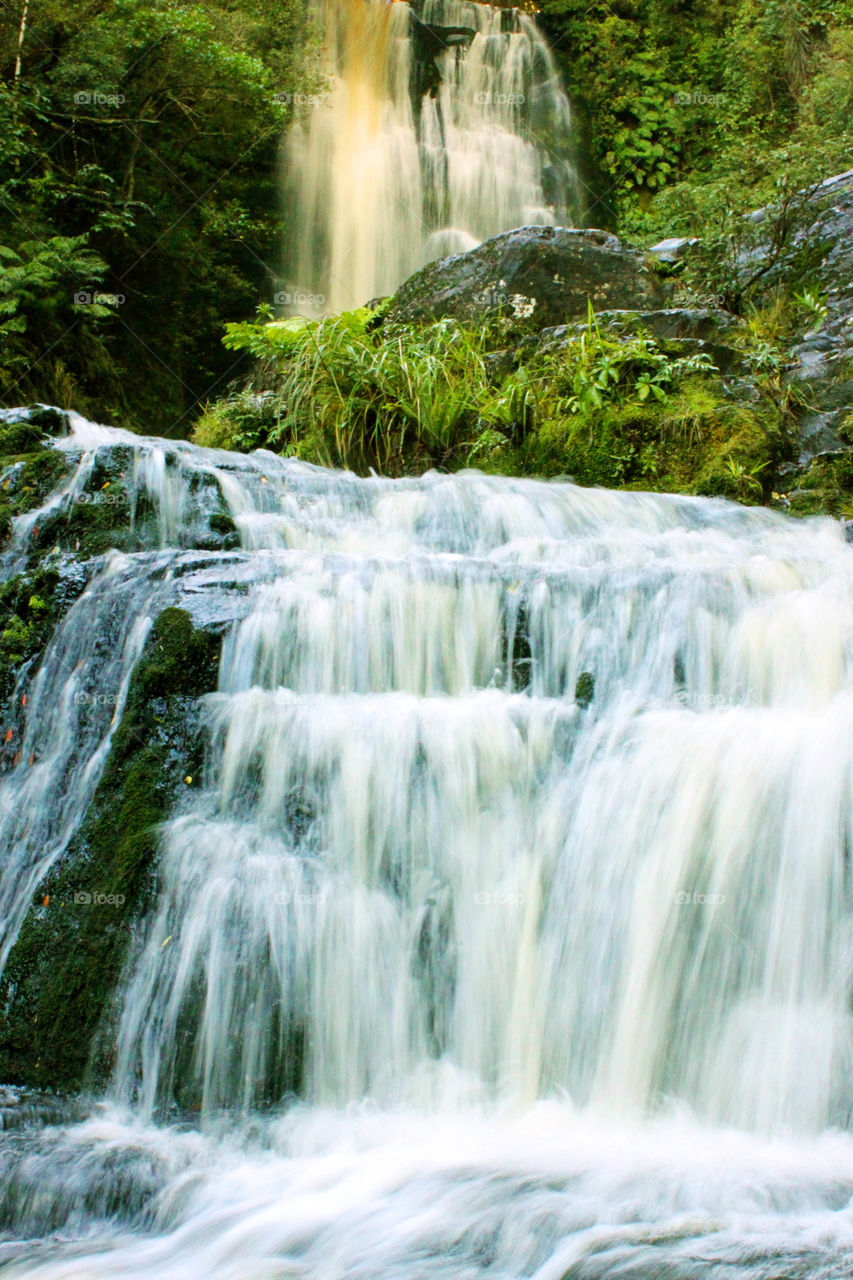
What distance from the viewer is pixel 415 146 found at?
1368 centimetres

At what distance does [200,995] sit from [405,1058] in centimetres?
66

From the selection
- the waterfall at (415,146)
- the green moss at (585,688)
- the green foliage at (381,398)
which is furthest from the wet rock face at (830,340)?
the waterfall at (415,146)

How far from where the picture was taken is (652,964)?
295 centimetres

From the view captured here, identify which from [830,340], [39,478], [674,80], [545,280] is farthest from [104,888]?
[674,80]

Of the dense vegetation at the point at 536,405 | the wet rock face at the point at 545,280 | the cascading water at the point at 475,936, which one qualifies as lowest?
the cascading water at the point at 475,936

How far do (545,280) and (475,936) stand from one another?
673 cm

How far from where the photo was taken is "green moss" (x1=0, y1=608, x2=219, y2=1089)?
3062 millimetres

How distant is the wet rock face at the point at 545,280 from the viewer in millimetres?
8453

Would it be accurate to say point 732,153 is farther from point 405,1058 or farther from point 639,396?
point 405,1058

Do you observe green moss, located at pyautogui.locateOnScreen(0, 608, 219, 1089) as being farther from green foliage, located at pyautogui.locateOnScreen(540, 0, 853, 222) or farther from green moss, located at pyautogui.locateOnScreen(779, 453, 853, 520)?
green foliage, located at pyautogui.locateOnScreen(540, 0, 853, 222)

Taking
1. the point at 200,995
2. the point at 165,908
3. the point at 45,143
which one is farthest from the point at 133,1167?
the point at 45,143

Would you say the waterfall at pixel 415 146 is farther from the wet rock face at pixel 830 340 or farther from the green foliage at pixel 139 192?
the wet rock face at pixel 830 340

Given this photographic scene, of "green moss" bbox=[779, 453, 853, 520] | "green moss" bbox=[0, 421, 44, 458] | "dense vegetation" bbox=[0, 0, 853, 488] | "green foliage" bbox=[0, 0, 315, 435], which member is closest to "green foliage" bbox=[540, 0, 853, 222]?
"dense vegetation" bbox=[0, 0, 853, 488]

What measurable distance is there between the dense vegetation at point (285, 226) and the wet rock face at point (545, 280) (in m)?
0.41
